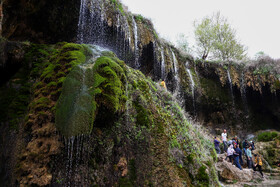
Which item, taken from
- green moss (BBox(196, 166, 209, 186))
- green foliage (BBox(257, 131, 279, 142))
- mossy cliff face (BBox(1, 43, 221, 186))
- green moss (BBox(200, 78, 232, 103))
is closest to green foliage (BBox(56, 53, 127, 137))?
mossy cliff face (BBox(1, 43, 221, 186))

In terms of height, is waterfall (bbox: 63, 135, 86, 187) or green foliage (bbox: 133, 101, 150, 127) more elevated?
green foliage (bbox: 133, 101, 150, 127)

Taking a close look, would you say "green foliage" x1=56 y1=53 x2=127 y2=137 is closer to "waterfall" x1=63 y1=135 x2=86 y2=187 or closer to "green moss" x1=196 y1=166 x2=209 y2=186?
"waterfall" x1=63 y1=135 x2=86 y2=187

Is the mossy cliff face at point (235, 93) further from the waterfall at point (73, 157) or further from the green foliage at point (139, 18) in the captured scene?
the waterfall at point (73, 157)

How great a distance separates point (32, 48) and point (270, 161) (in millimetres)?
16475

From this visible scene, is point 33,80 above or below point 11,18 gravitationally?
below

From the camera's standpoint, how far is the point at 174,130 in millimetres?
6238

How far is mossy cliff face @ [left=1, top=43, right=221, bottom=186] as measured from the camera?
3.70 meters

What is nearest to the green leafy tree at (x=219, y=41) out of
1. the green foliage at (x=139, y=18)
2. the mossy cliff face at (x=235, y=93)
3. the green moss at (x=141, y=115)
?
the mossy cliff face at (x=235, y=93)

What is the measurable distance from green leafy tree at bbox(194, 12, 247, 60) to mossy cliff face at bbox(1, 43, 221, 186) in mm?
20800

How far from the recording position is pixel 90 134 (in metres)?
4.14

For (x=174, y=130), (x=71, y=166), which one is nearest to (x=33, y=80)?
(x=71, y=166)

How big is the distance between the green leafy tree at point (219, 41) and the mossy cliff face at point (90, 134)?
2080cm

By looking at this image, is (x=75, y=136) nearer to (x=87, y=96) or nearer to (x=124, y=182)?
(x=87, y=96)

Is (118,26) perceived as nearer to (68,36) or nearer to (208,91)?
(68,36)
